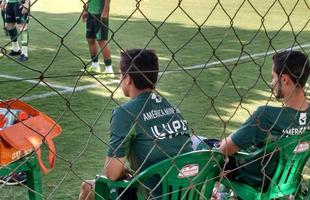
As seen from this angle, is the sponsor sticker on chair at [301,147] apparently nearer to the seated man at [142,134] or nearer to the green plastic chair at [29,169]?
the seated man at [142,134]

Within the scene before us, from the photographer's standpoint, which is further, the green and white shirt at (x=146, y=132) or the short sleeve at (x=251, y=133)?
the short sleeve at (x=251, y=133)

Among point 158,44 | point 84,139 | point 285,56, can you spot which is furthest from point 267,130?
point 158,44

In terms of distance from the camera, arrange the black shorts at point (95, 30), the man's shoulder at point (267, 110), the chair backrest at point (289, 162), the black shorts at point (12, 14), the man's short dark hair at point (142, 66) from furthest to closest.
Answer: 1. the black shorts at point (12, 14)
2. the black shorts at point (95, 30)
3. the man's shoulder at point (267, 110)
4. the man's short dark hair at point (142, 66)
5. the chair backrest at point (289, 162)

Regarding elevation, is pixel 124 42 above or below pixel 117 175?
below

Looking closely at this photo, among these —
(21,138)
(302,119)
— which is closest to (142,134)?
(21,138)

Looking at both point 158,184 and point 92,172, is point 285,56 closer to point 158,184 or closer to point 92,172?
point 158,184

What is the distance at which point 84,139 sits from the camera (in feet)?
16.8

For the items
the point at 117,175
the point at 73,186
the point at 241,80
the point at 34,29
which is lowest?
the point at 34,29

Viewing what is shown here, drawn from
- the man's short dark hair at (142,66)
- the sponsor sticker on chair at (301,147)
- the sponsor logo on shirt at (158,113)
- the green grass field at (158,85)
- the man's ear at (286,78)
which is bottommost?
the green grass field at (158,85)

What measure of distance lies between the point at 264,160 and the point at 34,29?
32.2 ft

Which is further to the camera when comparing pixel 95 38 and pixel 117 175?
pixel 95 38

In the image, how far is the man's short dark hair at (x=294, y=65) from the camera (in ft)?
10.8

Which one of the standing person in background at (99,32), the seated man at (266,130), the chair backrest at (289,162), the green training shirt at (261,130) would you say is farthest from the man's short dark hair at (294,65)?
the standing person in background at (99,32)

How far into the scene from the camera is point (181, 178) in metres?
2.59
